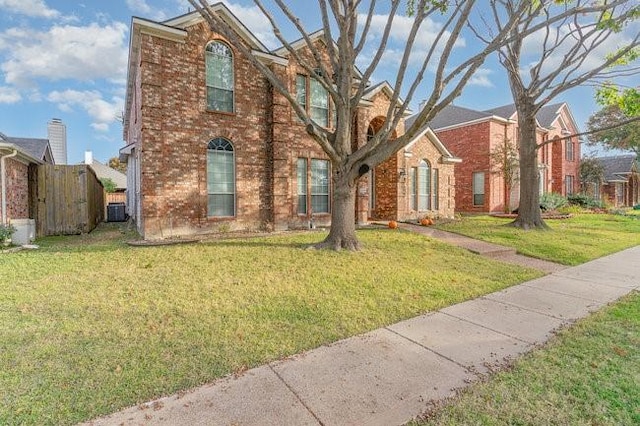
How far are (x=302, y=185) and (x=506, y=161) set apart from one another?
1627 centimetres

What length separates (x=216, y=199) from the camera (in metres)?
11.0

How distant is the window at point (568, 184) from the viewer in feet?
97.9

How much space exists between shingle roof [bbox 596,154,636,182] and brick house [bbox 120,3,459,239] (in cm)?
3763

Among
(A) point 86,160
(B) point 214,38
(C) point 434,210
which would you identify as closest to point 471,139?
(C) point 434,210

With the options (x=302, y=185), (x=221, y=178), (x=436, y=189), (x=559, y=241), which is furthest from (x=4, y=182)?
(x=436, y=189)

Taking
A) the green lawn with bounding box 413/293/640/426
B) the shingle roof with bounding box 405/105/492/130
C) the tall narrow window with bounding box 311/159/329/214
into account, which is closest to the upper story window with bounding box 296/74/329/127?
the tall narrow window with bounding box 311/159/329/214

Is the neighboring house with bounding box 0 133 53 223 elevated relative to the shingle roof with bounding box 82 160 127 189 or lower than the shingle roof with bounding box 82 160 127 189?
lower

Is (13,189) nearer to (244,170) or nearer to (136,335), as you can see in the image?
(244,170)

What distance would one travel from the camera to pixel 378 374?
3.04 metres

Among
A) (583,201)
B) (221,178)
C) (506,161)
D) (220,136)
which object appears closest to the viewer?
(220,136)

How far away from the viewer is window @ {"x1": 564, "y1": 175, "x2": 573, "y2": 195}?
29844 mm

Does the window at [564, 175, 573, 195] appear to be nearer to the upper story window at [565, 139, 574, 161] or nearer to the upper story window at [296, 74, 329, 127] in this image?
the upper story window at [565, 139, 574, 161]

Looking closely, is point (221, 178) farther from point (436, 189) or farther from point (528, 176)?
point (528, 176)

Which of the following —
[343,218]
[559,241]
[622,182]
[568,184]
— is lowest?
[559,241]
